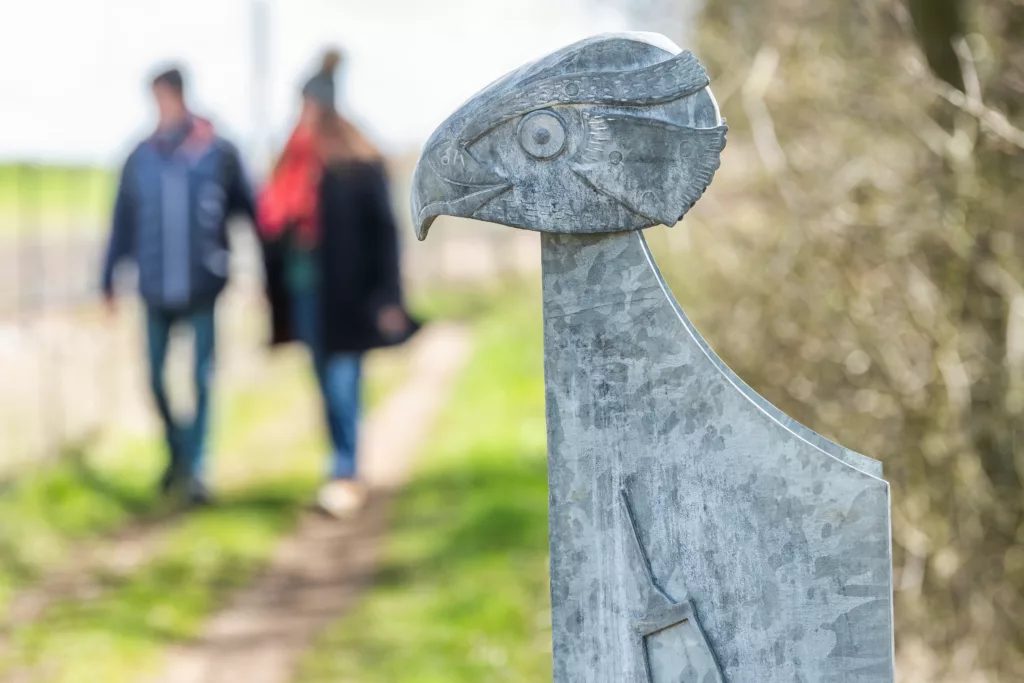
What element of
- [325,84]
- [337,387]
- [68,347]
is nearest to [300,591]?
[337,387]

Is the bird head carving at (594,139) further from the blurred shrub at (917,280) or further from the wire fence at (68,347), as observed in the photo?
the wire fence at (68,347)

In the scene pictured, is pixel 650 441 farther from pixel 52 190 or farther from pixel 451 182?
pixel 52 190

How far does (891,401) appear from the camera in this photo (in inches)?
181

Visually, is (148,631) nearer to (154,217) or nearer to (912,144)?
(154,217)

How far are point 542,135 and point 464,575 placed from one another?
154 inches

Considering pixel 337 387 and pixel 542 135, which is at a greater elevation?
pixel 337 387

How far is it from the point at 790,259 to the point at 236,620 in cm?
307

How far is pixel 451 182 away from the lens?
1.99 metres

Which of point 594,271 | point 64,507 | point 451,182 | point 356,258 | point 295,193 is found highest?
point 295,193

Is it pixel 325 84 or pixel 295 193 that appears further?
pixel 295 193

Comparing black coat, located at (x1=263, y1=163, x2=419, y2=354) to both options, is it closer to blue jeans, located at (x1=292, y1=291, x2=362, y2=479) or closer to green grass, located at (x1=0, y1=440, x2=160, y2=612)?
blue jeans, located at (x1=292, y1=291, x2=362, y2=479)

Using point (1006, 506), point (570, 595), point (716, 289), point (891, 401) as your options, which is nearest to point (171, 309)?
point (716, 289)

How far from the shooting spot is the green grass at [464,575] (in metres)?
4.65

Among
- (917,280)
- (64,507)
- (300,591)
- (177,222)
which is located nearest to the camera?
(917,280)
